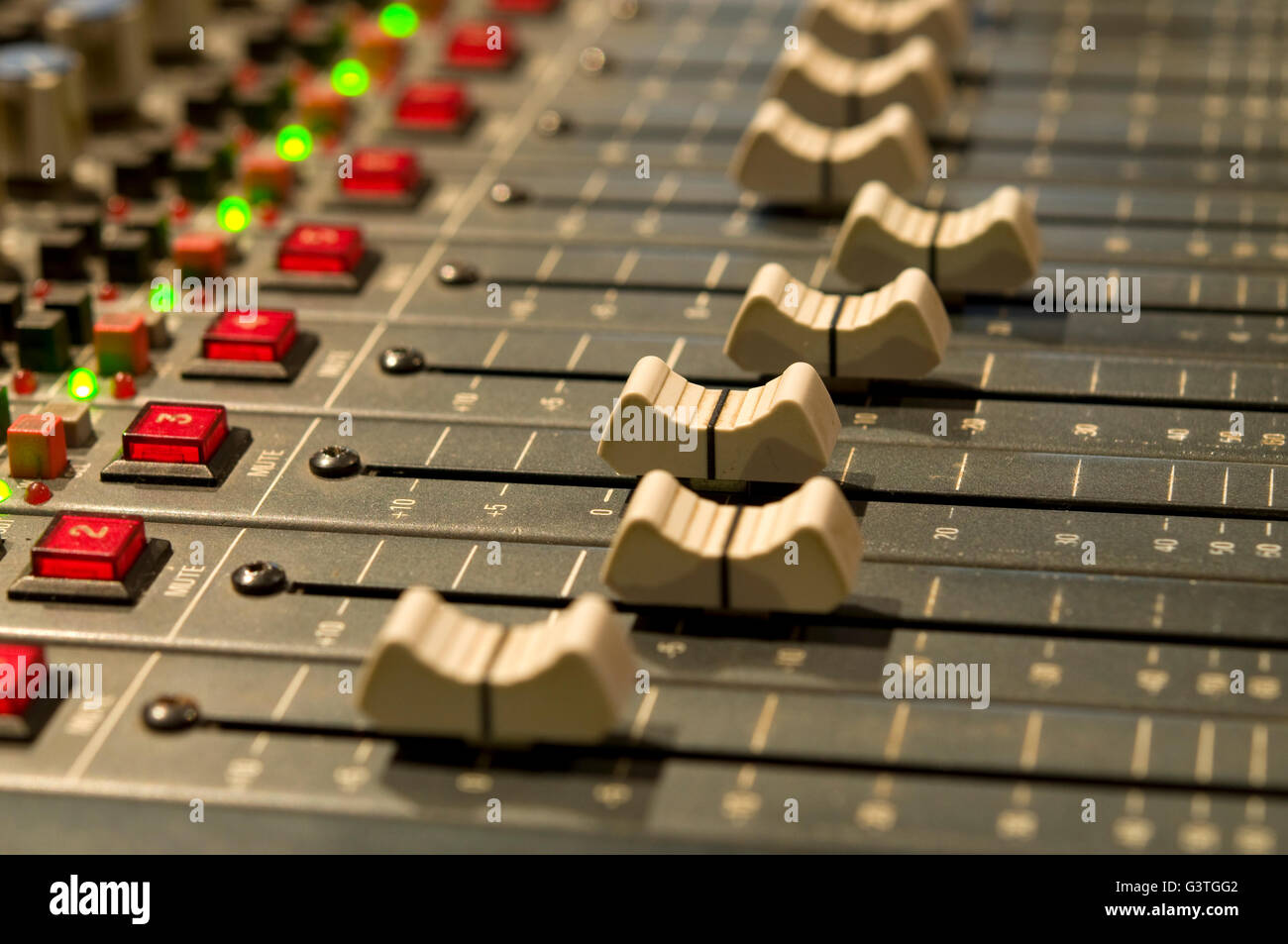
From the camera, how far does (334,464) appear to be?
5.09 meters

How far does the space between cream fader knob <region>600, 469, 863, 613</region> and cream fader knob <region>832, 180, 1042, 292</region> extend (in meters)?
1.71

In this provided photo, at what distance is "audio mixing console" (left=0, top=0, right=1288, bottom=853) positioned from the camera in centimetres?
390

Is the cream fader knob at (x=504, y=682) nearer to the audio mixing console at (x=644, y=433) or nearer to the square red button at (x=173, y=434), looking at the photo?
the audio mixing console at (x=644, y=433)

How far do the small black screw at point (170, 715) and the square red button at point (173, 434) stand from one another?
1.12 m

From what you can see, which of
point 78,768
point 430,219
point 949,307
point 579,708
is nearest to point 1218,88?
point 949,307

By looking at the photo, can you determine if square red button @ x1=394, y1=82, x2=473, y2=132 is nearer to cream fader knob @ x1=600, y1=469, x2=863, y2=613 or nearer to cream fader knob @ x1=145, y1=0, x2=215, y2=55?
cream fader knob @ x1=145, y1=0, x2=215, y2=55

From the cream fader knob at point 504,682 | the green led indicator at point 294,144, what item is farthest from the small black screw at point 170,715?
the green led indicator at point 294,144

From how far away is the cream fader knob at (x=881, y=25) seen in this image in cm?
754

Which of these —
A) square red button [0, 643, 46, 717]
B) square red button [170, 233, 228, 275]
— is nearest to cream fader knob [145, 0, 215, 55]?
square red button [170, 233, 228, 275]

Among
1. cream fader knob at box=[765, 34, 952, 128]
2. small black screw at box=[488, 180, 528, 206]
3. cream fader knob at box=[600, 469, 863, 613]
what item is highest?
cream fader knob at box=[765, 34, 952, 128]

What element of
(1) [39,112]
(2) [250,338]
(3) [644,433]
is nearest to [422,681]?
(3) [644,433]

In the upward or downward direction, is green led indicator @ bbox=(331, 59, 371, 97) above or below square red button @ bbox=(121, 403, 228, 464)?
above

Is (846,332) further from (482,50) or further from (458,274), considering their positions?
(482,50)

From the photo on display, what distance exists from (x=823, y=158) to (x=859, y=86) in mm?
732
